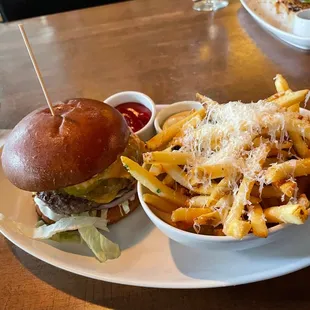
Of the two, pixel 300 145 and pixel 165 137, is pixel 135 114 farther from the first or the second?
pixel 300 145

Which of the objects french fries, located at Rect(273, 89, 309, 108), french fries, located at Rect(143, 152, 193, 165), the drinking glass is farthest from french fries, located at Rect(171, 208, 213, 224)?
the drinking glass

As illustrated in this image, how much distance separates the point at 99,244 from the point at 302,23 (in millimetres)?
1491

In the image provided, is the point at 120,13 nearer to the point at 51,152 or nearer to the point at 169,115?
the point at 169,115

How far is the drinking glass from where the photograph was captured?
8.75ft

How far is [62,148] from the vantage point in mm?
1298

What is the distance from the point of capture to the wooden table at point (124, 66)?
4.09 ft

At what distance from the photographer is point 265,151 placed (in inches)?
43.3

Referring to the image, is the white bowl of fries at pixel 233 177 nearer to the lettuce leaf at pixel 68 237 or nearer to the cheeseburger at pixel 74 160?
the cheeseburger at pixel 74 160

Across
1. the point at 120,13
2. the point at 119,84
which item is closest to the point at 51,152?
the point at 119,84

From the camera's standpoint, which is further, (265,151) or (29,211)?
(29,211)

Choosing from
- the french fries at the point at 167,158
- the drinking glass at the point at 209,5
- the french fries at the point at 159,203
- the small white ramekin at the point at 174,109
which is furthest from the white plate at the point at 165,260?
the drinking glass at the point at 209,5

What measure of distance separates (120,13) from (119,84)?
82 cm

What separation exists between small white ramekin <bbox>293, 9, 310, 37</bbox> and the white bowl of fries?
1.01 meters

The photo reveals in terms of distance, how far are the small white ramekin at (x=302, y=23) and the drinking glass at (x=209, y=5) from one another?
2.08 feet
